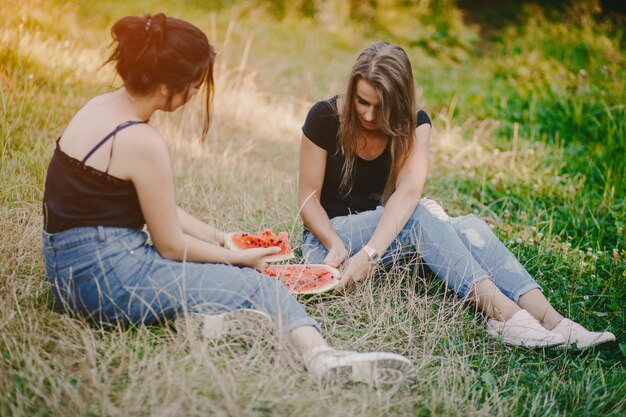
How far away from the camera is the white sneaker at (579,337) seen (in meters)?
2.47

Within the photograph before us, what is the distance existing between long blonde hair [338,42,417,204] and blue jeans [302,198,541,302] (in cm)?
28

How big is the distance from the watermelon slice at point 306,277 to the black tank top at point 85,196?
2.55ft

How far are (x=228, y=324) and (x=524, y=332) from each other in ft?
4.42

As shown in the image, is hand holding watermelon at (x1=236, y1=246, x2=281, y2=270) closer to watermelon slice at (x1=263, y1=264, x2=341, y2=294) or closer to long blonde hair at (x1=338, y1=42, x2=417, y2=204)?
watermelon slice at (x1=263, y1=264, x2=341, y2=294)

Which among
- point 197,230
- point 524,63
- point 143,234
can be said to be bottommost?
point 197,230

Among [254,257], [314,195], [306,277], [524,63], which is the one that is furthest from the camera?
[524,63]

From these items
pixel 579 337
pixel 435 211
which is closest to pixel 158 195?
pixel 435 211

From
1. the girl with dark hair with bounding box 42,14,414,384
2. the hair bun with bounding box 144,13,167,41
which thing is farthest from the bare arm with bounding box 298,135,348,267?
the hair bun with bounding box 144,13,167,41

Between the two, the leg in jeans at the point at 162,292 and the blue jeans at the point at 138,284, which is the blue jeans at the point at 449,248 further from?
the blue jeans at the point at 138,284

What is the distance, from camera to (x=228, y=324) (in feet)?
7.15

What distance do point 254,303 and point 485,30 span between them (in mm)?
10337

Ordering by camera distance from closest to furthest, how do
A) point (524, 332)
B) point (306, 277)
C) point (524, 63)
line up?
point (524, 332) < point (306, 277) < point (524, 63)

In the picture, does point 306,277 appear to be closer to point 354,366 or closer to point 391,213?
point 391,213

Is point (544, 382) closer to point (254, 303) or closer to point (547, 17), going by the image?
point (254, 303)
